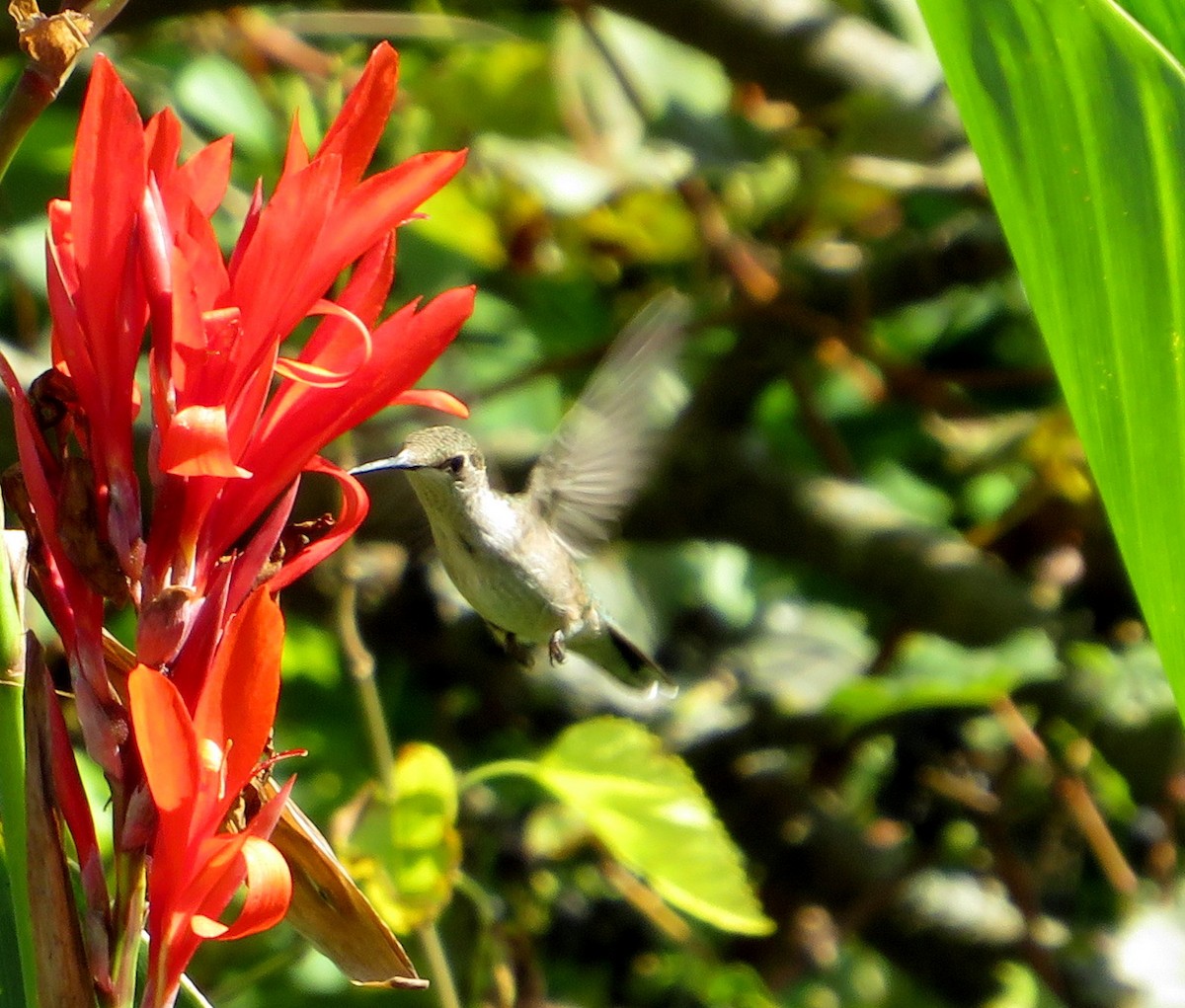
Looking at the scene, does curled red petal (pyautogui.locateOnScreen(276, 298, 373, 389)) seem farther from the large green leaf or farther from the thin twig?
the thin twig

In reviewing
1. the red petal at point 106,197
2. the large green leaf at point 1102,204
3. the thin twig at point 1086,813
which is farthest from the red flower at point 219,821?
the thin twig at point 1086,813

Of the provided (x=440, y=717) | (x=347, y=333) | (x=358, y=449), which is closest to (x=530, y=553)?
(x=358, y=449)

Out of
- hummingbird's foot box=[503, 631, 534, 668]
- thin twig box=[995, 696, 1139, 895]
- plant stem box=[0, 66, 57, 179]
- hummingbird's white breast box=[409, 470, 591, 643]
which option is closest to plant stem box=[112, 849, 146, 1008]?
plant stem box=[0, 66, 57, 179]

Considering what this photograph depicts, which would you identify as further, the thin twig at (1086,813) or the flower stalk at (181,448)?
the thin twig at (1086,813)

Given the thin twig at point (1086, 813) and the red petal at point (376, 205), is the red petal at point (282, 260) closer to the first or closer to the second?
the red petal at point (376, 205)

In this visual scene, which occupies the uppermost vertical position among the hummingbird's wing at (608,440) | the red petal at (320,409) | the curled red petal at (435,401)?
the red petal at (320,409)

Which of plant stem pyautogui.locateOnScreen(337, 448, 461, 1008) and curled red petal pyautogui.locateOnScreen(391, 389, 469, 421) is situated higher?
curled red petal pyautogui.locateOnScreen(391, 389, 469, 421)

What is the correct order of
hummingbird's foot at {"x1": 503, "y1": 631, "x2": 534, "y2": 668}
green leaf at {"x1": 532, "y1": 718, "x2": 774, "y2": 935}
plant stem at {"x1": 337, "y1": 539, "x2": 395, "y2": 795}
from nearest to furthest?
green leaf at {"x1": 532, "y1": 718, "x2": 774, "y2": 935} → plant stem at {"x1": 337, "y1": 539, "x2": 395, "y2": 795} → hummingbird's foot at {"x1": 503, "y1": 631, "x2": 534, "y2": 668}

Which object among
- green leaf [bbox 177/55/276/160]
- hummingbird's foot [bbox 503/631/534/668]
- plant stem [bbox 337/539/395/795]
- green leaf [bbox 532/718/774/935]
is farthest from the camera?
green leaf [bbox 177/55/276/160]
